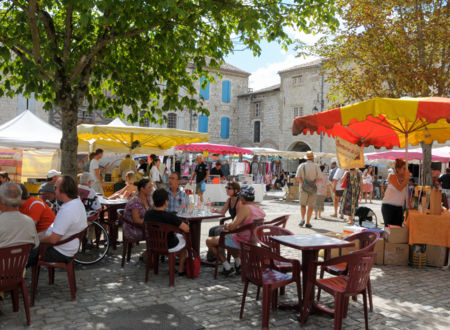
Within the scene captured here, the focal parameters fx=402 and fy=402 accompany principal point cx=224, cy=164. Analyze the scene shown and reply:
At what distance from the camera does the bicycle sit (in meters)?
5.96

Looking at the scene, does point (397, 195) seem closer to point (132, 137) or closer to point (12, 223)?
point (12, 223)

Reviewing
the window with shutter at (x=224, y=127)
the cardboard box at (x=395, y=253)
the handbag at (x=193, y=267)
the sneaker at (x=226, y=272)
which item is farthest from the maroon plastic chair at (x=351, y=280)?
the window with shutter at (x=224, y=127)

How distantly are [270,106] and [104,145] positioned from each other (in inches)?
899

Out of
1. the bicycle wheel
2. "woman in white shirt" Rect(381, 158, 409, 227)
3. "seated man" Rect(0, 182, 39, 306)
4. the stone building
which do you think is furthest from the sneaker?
the stone building

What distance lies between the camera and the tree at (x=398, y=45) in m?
10.4

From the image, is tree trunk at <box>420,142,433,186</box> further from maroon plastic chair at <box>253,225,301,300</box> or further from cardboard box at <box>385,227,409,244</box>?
maroon plastic chair at <box>253,225,301,300</box>

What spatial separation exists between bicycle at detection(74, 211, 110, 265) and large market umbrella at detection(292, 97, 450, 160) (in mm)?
3446

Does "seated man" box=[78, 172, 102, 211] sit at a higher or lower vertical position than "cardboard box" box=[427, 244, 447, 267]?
higher

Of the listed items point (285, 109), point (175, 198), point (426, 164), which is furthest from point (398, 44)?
point (285, 109)

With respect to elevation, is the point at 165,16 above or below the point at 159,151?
above

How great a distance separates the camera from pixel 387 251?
20.7 ft

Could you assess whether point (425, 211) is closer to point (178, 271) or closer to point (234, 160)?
point (178, 271)

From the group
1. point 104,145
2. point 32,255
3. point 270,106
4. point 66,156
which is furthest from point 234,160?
point 32,255

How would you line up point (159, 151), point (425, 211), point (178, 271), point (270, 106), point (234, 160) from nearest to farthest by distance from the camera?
point (178, 271)
point (425, 211)
point (159, 151)
point (234, 160)
point (270, 106)
